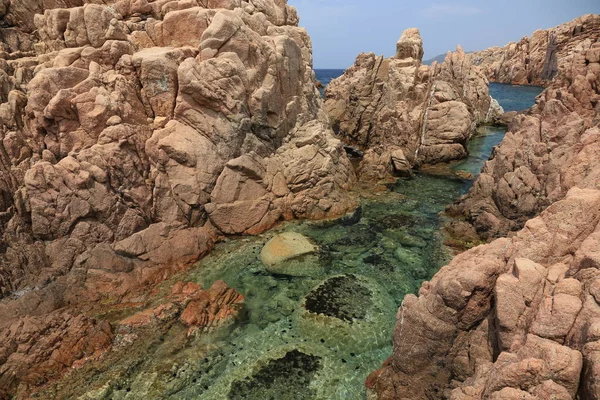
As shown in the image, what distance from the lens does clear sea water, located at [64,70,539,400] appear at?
14.5 m

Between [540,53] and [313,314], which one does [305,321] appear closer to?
[313,314]

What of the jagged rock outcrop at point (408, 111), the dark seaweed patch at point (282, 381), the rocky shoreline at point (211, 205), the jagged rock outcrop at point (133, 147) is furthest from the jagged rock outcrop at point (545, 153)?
the dark seaweed patch at point (282, 381)

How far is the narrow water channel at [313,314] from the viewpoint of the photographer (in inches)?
575

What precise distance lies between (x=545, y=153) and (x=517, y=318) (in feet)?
55.8

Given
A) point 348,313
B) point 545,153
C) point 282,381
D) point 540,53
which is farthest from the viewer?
point 540,53

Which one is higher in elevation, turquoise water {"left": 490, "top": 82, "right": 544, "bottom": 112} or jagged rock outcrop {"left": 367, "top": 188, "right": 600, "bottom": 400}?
turquoise water {"left": 490, "top": 82, "right": 544, "bottom": 112}

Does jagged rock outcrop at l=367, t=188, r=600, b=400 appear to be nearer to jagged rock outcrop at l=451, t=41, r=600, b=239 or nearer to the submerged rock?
the submerged rock

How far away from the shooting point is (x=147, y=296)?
65.0ft

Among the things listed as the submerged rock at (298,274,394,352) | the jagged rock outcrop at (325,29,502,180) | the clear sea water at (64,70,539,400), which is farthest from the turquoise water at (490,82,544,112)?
the submerged rock at (298,274,394,352)

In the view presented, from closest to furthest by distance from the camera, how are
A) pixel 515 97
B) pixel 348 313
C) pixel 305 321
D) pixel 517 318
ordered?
1. pixel 517 318
2. pixel 305 321
3. pixel 348 313
4. pixel 515 97

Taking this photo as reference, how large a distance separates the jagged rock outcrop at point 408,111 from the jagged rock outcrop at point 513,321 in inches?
1057

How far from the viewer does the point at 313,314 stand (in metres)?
18.3

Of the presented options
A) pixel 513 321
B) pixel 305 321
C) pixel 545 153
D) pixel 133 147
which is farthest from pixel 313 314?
pixel 545 153

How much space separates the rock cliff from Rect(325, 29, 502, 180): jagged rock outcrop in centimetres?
2336
